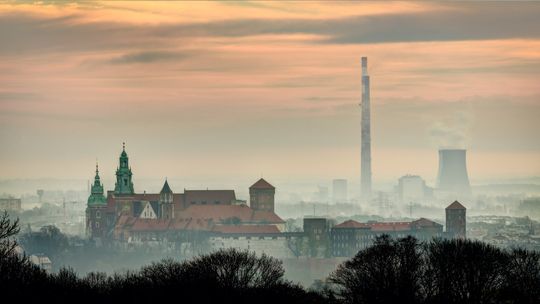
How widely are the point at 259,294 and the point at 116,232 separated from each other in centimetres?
10066

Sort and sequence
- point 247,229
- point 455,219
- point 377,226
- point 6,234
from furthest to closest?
1. point 455,219
2. point 377,226
3. point 247,229
4. point 6,234

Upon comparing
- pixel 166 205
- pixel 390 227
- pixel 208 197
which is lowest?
pixel 390 227

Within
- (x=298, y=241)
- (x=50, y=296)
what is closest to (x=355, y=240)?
(x=298, y=241)

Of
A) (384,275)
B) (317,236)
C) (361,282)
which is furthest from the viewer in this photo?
(317,236)

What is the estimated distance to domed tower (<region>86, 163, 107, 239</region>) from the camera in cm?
16125

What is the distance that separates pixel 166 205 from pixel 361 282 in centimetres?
10740

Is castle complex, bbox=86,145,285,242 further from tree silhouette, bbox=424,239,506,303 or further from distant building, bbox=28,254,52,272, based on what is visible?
tree silhouette, bbox=424,239,506,303

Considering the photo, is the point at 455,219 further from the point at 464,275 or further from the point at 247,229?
the point at 464,275

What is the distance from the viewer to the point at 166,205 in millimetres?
169750

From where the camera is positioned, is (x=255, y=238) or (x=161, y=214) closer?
(x=255, y=238)

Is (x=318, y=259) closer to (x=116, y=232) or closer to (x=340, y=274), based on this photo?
(x=116, y=232)

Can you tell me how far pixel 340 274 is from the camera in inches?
2653

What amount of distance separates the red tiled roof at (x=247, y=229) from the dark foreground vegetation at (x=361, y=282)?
90.7 m

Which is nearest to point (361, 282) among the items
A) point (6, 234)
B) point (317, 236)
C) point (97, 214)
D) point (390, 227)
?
point (6, 234)
